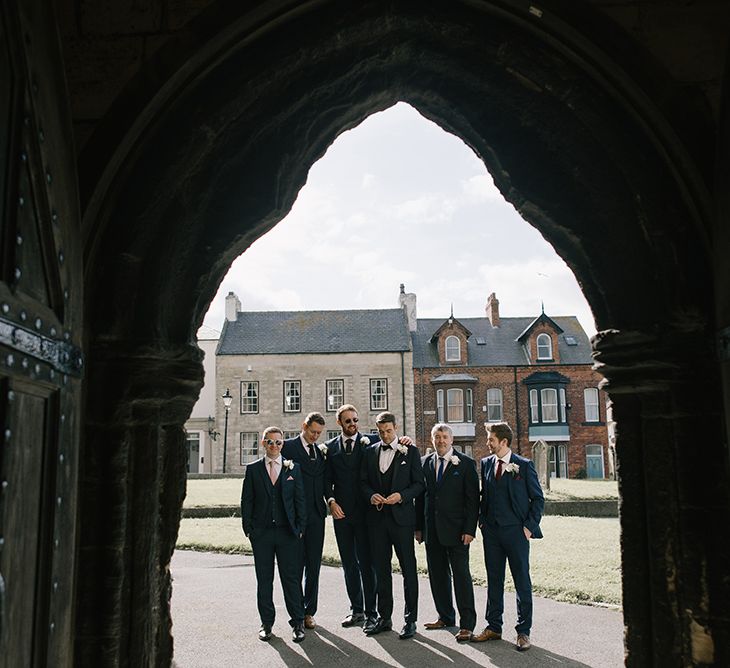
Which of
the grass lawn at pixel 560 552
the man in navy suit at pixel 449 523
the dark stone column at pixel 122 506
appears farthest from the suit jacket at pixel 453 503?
the dark stone column at pixel 122 506

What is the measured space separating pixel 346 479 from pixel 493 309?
2754 centimetres

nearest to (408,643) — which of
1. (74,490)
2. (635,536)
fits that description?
(635,536)

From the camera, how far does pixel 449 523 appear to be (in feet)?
18.0

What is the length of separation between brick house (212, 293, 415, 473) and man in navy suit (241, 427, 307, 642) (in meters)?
25.0

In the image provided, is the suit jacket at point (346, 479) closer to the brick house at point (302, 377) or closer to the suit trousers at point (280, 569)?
the suit trousers at point (280, 569)

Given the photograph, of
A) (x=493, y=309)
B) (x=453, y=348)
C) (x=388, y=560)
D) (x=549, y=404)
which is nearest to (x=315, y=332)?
(x=453, y=348)

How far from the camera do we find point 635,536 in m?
2.69

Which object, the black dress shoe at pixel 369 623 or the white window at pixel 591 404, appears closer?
the black dress shoe at pixel 369 623

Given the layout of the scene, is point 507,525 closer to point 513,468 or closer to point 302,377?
point 513,468

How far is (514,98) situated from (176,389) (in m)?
1.80

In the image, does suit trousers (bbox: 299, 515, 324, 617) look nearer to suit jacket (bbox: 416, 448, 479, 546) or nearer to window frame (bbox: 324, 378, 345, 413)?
suit jacket (bbox: 416, 448, 479, 546)

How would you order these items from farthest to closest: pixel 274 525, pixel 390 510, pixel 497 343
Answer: pixel 497 343 → pixel 390 510 → pixel 274 525

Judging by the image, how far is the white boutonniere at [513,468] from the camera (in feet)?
17.5

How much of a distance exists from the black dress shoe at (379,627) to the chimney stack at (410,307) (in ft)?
89.3
